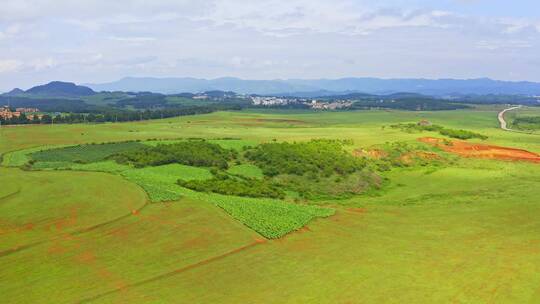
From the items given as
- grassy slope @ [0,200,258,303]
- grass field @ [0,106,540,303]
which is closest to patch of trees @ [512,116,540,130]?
grass field @ [0,106,540,303]

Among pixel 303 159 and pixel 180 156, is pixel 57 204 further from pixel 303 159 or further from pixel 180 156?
pixel 303 159

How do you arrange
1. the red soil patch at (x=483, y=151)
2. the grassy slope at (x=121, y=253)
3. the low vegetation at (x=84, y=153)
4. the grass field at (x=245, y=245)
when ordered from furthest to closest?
the red soil patch at (x=483, y=151) → the low vegetation at (x=84, y=153) → the grass field at (x=245, y=245) → the grassy slope at (x=121, y=253)

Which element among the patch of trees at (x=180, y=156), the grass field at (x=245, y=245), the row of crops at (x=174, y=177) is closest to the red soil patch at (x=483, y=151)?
the grass field at (x=245, y=245)

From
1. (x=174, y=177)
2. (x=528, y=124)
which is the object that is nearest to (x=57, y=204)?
(x=174, y=177)

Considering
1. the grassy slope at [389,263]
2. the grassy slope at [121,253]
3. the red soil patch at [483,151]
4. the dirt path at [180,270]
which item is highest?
the red soil patch at [483,151]

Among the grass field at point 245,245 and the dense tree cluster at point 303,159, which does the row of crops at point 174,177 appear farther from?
the dense tree cluster at point 303,159
